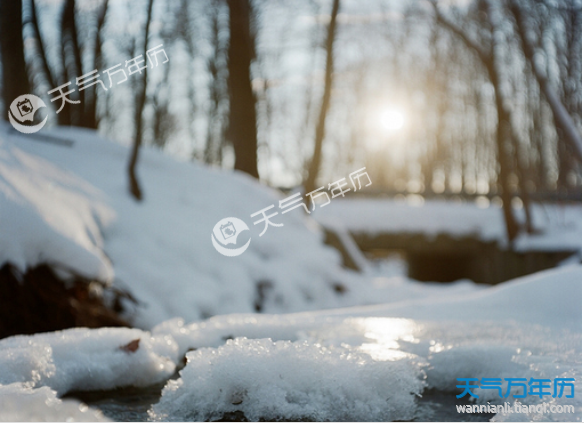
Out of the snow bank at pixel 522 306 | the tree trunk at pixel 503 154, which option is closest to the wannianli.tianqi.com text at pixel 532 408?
the snow bank at pixel 522 306

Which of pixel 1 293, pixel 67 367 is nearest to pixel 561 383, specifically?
pixel 67 367

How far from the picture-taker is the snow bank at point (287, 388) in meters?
1.54

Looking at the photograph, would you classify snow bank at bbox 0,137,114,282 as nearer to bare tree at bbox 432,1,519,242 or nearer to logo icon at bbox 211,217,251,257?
logo icon at bbox 211,217,251,257

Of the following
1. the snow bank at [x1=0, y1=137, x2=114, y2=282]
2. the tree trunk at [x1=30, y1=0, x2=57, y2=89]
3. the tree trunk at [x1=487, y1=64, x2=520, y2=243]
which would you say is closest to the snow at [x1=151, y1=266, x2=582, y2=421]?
the snow bank at [x1=0, y1=137, x2=114, y2=282]

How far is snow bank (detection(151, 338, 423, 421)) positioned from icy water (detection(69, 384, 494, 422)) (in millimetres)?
50

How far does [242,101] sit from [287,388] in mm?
5852

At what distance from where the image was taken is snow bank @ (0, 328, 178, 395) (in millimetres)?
1662

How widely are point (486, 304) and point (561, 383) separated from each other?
1028mm

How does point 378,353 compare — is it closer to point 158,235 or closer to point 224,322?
point 224,322

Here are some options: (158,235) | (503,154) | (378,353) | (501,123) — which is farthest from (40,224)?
(503,154)

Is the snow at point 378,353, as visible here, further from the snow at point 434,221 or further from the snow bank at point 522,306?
the snow at point 434,221

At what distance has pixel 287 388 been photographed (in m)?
1.58

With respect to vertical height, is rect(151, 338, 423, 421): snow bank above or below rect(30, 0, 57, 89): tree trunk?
below

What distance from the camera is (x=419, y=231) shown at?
1078 cm
